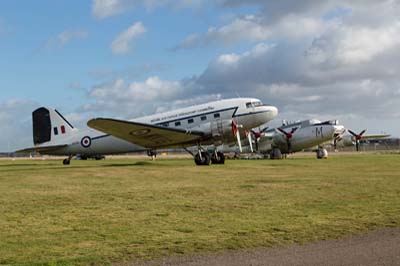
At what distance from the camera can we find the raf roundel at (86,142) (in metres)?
36.2

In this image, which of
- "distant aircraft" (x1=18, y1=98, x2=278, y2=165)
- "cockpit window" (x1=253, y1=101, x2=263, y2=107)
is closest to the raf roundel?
"distant aircraft" (x1=18, y1=98, x2=278, y2=165)

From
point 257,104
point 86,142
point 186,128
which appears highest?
point 257,104

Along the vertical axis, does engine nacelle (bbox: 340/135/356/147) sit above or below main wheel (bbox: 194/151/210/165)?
above

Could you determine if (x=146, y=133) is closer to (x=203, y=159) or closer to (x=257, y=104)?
(x=203, y=159)

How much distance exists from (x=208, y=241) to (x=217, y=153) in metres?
27.5

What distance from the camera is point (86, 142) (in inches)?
1433

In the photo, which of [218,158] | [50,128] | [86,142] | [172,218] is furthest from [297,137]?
[172,218]

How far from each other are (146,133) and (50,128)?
34.9 feet

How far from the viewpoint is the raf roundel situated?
119 ft

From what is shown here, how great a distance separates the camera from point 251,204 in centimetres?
1197

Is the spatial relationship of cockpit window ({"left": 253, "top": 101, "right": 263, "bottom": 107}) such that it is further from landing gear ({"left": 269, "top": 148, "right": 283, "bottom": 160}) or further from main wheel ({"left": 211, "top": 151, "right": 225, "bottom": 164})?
landing gear ({"left": 269, "top": 148, "right": 283, "bottom": 160})

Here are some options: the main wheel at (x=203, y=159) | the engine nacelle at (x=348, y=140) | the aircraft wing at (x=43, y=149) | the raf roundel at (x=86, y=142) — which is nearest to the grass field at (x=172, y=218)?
the main wheel at (x=203, y=159)

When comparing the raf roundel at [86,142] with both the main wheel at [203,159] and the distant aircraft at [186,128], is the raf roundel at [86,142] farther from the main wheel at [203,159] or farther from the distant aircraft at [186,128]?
the main wheel at [203,159]

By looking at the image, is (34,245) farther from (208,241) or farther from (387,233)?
(387,233)
